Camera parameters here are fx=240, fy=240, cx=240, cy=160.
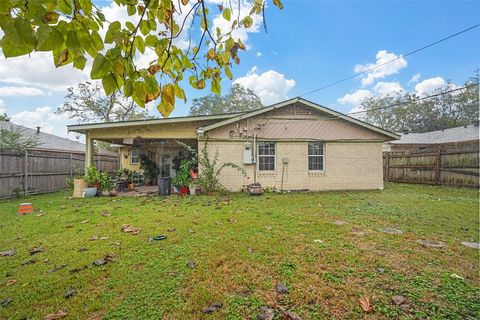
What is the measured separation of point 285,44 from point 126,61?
947 cm

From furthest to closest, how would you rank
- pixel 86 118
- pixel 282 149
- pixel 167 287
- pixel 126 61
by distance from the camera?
pixel 86 118, pixel 282 149, pixel 167 287, pixel 126 61

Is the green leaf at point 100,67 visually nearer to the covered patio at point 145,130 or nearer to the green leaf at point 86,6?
the green leaf at point 86,6

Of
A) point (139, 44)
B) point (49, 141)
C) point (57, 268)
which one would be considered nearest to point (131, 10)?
point (139, 44)

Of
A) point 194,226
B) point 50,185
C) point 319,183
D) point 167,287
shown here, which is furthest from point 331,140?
point 50,185

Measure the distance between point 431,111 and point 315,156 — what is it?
1367 inches

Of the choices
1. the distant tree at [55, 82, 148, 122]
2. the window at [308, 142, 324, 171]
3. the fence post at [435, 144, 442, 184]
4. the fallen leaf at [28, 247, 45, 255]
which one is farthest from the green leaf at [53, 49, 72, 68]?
the distant tree at [55, 82, 148, 122]

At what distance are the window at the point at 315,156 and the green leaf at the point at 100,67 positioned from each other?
10.9 meters

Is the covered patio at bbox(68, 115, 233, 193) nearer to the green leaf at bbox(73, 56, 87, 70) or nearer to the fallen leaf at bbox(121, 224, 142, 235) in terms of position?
the fallen leaf at bbox(121, 224, 142, 235)

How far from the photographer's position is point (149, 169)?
14641 millimetres

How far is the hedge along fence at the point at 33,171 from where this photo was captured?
29.8 ft

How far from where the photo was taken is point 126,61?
124cm

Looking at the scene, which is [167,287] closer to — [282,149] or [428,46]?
[282,149]

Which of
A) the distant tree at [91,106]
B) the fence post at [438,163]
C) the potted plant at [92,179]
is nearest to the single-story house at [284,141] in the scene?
the potted plant at [92,179]

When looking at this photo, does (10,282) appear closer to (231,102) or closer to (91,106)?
(91,106)
